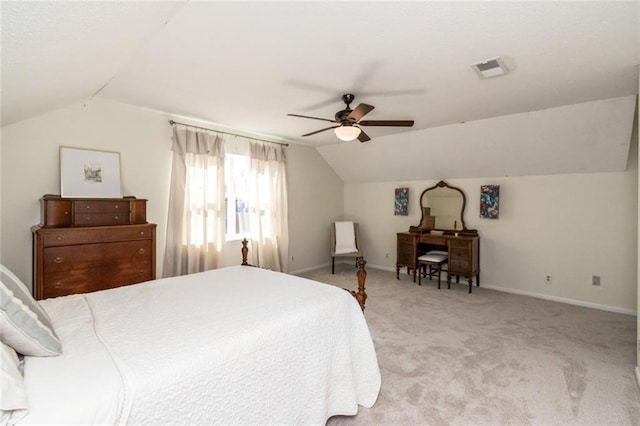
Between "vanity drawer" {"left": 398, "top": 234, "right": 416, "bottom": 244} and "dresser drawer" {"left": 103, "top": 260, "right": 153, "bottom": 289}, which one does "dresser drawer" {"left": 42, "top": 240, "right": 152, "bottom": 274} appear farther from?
"vanity drawer" {"left": 398, "top": 234, "right": 416, "bottom": 244}

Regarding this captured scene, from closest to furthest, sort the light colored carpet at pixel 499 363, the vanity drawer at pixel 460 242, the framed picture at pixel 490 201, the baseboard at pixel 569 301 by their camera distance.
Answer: the light colored carpet at pixel 499 363 < the baseboard at pixel 569 301 < the vanity drawer at pixel 460 242 < the framed picture at pixel 490 201

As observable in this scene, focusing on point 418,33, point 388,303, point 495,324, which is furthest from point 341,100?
point 495,324

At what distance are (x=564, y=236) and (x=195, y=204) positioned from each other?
16.7ft

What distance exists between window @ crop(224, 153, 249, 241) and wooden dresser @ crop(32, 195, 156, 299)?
140cm

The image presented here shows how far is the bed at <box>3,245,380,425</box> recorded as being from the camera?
1052mm

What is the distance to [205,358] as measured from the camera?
128 cm

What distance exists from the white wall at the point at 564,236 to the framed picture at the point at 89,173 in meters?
4.93

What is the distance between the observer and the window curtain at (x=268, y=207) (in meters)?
4.89

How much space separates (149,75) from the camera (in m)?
2.72

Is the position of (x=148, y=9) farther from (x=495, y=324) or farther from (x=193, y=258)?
(x=495, y=324)

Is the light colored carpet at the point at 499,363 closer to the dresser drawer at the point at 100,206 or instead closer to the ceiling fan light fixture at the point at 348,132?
the ceiling fan light fixture at the point at 348,132

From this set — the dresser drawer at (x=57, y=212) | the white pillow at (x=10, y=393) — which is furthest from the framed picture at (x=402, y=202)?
the white pillow at (x=10, y=393)

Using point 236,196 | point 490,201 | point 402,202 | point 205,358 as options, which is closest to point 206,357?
point 205,358

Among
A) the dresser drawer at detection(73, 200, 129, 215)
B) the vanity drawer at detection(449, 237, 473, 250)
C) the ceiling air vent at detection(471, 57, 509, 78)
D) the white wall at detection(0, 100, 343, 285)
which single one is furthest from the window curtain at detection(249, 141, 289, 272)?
the ceiling air vent at detection(471, 57, 509, 78)
